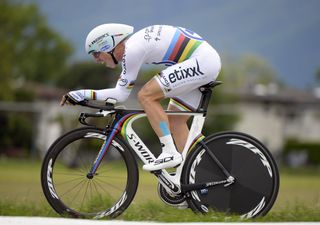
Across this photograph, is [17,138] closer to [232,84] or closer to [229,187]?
[232,84]

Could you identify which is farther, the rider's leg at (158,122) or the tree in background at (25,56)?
the tree in background at (25,56)

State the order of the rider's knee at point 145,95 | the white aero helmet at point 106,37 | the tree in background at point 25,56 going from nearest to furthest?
the rider's knee at point 145,95 < the white aero helmet at point 106,37 < the tree in background at point 25,56

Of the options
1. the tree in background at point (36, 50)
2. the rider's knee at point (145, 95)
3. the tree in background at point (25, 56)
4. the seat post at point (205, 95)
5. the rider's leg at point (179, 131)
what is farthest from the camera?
the tree in background at point (36, 50)

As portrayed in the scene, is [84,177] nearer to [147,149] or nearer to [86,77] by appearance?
[147,149]

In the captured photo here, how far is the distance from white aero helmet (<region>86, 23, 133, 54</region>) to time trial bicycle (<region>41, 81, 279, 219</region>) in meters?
0.53

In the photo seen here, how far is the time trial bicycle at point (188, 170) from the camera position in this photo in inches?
259

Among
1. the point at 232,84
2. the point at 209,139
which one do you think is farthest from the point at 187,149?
the point at 232,84

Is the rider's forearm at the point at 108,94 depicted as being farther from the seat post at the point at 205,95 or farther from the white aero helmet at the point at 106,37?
the seat post at the point at 205,95

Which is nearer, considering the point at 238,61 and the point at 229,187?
the point at 229,187

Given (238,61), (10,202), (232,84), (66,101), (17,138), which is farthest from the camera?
(238,61)

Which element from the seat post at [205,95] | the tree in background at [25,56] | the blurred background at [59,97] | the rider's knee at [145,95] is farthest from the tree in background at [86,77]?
the rider's knee at [145,95]

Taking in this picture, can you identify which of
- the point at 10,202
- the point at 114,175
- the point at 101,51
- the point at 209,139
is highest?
the point at 101,51

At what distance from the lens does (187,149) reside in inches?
265

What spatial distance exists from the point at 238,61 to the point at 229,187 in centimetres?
10198
